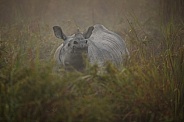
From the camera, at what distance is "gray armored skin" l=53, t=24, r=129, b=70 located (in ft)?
16.2

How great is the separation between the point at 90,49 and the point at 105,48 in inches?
24.1

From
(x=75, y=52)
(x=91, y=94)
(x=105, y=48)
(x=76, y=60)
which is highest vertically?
(x=105, y=48)

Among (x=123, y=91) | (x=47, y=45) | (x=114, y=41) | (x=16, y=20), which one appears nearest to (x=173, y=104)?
(x=123, y=91)

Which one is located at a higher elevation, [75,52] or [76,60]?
[75,52]

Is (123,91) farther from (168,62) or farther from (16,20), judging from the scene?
(16,20)

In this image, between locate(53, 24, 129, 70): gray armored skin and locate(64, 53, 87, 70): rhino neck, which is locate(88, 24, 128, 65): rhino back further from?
locate(64, 53, 87, 70): rhino neck

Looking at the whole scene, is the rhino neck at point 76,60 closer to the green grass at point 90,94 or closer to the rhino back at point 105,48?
the rhino back at point 105,48

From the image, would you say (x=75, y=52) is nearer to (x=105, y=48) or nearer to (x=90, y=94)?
(x=90, y=94)

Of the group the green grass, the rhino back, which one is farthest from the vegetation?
the rhino back

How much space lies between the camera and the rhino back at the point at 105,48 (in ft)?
18.5

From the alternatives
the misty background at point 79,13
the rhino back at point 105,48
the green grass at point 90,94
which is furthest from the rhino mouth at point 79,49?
the misty background at point 79,13

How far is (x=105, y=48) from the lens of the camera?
6164 millimetres

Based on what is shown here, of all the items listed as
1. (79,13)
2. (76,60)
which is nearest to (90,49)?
(76,60)

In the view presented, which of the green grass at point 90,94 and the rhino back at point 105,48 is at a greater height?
the rhino back at point 105,48
